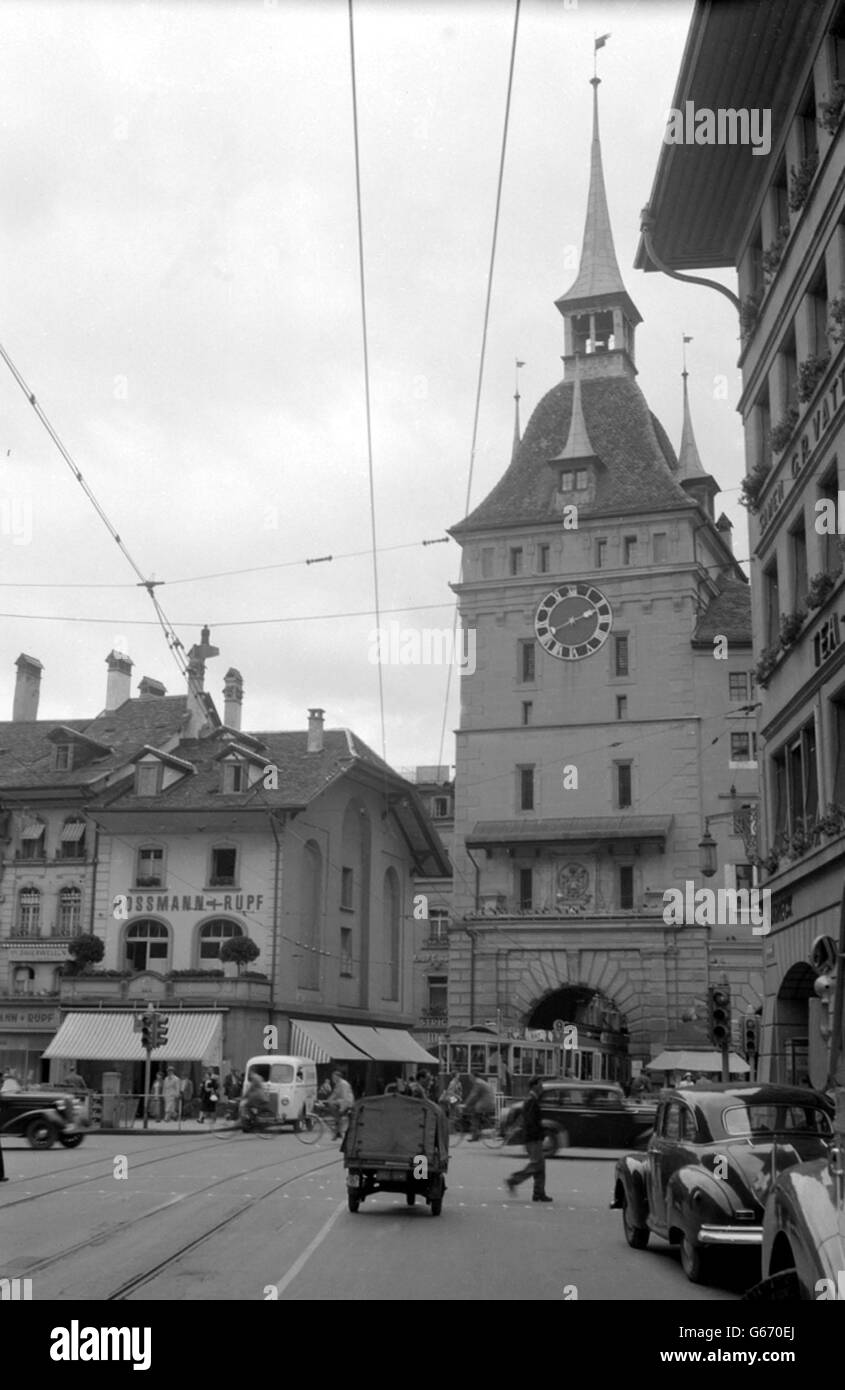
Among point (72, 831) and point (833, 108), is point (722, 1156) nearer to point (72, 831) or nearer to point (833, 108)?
point (833, 108)

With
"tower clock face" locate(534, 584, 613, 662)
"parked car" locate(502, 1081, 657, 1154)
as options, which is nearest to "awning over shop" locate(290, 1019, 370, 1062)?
"parked car" locate(502, 1081, 657, 1154)

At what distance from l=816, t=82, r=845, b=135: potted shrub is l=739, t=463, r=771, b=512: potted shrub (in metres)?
6.06

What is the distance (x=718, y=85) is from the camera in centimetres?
2352

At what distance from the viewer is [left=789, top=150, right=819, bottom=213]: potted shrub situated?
22484mm

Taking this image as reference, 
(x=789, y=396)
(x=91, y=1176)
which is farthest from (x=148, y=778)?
(x=789, y=396)

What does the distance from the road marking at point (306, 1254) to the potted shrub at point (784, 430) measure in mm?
13279

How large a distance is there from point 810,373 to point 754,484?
441 cm

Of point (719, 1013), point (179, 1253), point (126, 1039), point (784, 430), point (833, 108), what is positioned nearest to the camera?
point (179, 1253)

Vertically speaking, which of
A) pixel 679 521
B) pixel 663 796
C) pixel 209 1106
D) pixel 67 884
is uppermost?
pixel 679 521

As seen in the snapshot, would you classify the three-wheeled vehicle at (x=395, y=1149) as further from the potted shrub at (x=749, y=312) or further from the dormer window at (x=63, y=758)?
the dormer window at (x=63, y=758)

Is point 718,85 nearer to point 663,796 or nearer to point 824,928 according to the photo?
point 824,928

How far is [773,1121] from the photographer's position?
12.5 metres
